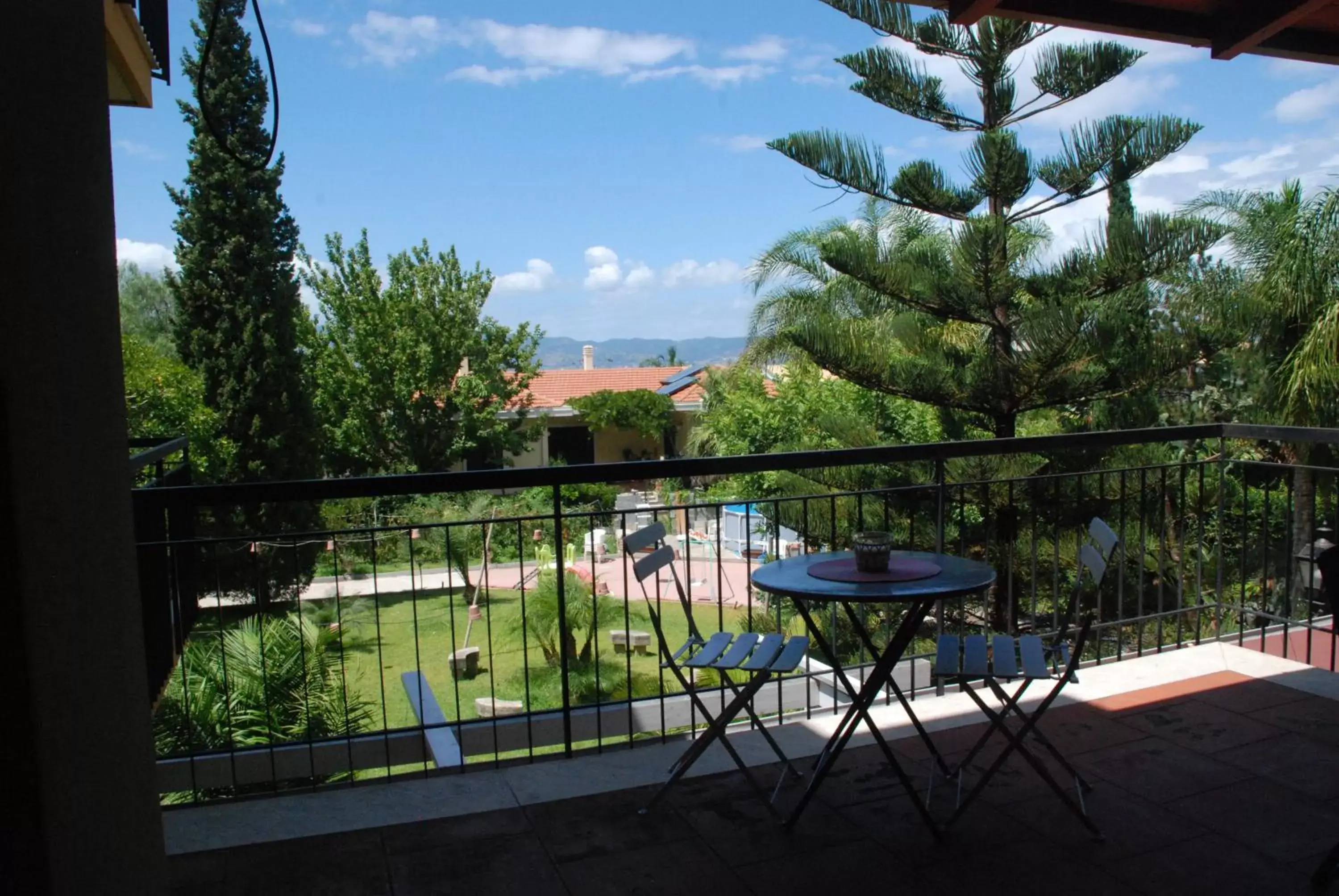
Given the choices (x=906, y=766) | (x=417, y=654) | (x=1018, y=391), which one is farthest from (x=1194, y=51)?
(x=1018, y=391)

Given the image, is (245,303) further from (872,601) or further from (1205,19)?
(872,601)

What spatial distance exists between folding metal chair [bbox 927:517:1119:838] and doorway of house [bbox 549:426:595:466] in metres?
31.9

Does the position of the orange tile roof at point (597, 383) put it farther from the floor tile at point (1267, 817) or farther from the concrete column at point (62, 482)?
the concrete column at point (62, 482)

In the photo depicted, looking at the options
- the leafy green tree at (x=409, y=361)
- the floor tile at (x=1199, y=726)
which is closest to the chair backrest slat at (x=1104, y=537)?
the floor tile at (x=1199, y=726)

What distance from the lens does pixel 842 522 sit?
492 inches

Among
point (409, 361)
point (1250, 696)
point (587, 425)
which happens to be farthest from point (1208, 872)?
point (587, 425)

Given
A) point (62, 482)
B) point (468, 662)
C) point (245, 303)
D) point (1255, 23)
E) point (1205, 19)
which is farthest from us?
point (245, 303)

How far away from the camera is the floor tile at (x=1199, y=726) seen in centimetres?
303

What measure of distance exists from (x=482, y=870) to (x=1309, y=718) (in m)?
2.64

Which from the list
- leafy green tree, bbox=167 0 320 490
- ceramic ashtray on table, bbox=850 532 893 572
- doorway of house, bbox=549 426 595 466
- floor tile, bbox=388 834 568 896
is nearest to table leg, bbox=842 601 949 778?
ceramic ashtray on table, bbox=850 532 893 572

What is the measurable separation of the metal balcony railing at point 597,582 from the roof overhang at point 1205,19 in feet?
4.41

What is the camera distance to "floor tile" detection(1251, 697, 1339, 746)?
10.1ft

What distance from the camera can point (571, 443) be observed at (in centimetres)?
3550

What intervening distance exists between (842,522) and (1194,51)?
920cm
